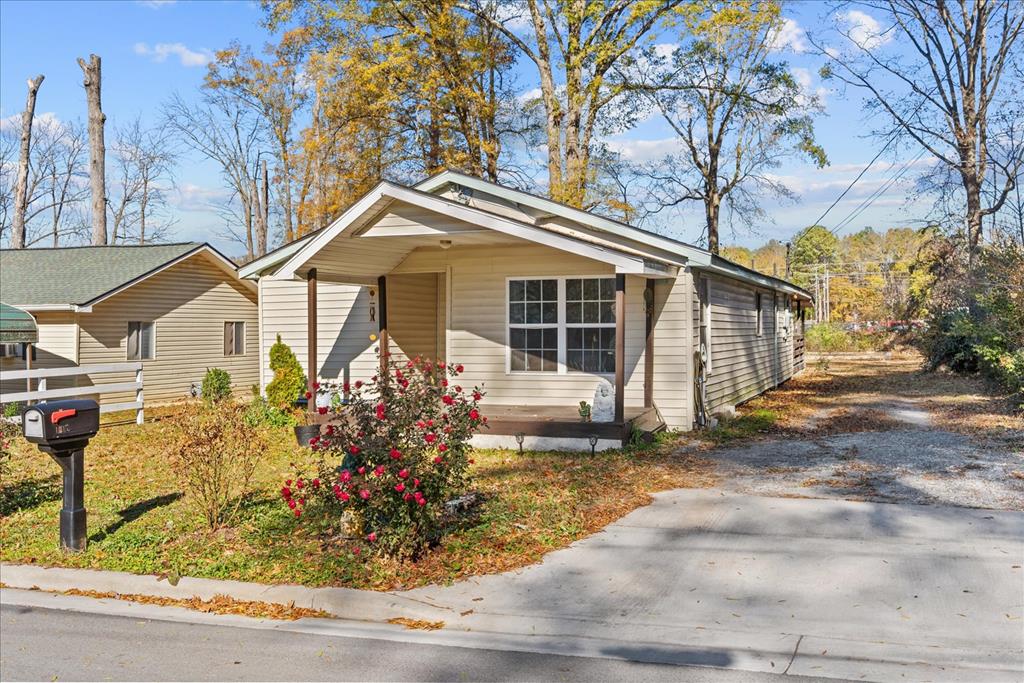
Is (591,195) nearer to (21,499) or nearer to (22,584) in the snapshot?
(21,499)

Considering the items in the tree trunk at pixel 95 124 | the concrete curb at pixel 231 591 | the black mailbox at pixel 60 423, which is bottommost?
the concrete curb at pixel 231 591

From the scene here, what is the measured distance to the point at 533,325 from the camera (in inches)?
489

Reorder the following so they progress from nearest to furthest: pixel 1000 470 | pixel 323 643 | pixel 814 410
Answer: pixel 323 643 → pixel 1000 470 → pixel 814 410

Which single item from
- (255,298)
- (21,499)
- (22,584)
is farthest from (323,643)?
(255,298)

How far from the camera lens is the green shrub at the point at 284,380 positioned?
1425 cm

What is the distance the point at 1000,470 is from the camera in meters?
8.80

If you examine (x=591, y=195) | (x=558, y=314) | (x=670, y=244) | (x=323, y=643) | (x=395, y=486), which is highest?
(x=591, y=195)

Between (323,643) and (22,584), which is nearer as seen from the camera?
(323,643)

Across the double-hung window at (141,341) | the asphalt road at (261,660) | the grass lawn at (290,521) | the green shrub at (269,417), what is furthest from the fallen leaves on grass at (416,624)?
the double-hung window at (141,341)

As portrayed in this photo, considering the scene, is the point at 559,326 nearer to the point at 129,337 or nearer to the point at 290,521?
the point at 290,521

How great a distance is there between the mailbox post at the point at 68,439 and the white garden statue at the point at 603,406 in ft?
21.0


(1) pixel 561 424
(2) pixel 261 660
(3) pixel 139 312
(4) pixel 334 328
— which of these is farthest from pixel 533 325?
(3) pixel 139 312

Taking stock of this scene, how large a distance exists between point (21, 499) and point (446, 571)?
5.15 m

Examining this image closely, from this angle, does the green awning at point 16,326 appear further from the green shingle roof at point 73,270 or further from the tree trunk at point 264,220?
the tree trunk at point 264,220
